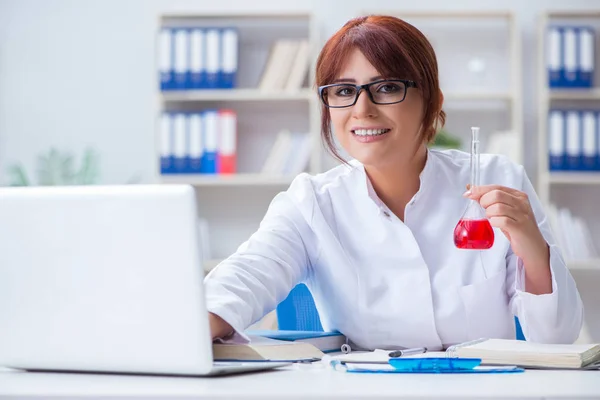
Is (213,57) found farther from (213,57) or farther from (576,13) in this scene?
(576,13)

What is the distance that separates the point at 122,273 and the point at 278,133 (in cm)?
335

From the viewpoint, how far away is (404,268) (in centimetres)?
166

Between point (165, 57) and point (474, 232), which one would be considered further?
point (165, 57)

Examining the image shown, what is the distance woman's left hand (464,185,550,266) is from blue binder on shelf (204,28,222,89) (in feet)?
9.09

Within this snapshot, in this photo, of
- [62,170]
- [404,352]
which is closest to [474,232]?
[404,352]

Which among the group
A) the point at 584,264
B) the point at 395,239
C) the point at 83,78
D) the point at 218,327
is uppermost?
the point at 83,78

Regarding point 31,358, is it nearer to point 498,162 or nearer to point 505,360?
point 505,360

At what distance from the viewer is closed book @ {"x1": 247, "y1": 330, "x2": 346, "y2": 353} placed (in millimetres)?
1437

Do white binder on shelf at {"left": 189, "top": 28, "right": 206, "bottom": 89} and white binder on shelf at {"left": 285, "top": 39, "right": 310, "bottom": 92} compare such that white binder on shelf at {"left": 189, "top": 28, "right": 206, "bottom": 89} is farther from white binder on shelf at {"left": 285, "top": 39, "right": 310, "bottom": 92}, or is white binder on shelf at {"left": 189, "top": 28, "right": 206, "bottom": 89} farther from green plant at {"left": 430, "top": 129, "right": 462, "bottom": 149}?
green plant at {"left": 430, "top": 129, "right": 462, "bottom": 149}

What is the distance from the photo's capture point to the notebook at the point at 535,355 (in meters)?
1.22

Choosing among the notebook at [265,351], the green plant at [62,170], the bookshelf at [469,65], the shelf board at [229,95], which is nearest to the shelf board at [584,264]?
the bookshelf at [469,65]

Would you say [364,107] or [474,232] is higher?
[364,107]

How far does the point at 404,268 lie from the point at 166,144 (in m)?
2.60

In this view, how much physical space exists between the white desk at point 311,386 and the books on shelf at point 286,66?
309 cm
